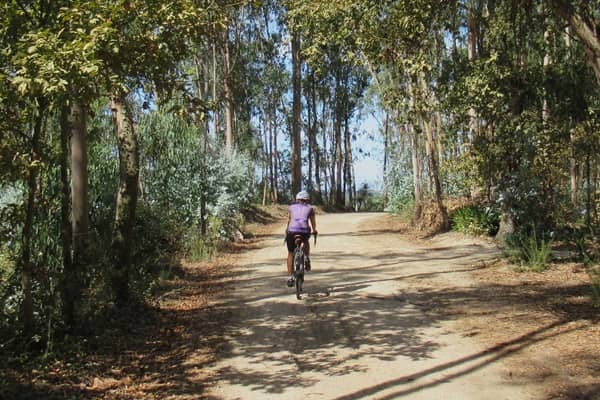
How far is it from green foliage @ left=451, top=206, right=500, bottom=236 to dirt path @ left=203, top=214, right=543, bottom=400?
3589 mm

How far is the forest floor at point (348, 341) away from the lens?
6191 millimetres

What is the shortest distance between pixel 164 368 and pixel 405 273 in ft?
23.4

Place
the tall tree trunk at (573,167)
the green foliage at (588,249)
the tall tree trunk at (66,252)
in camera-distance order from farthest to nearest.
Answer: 1. the tall tree trunk at (573,167)
2. the green foliage at (588,249)
3. the tall tree trunk at (66,252)

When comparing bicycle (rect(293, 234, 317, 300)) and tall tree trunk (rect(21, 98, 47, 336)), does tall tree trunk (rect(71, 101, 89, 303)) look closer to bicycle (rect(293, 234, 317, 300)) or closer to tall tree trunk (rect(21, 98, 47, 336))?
tall tree trunk (rect(21, 98, 47, 336))

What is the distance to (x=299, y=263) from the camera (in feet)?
35.2

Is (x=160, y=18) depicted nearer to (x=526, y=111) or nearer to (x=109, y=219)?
(x=109, y=219)

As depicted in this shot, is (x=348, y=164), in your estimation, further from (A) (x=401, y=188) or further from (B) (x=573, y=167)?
(B) (x=573, y=167)

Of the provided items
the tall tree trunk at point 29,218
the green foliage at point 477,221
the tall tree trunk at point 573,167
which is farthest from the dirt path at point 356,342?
the green foliage at point 477,221

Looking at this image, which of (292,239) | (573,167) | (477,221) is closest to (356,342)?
(292,239)

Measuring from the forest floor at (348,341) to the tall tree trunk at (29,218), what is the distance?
2.13 ft

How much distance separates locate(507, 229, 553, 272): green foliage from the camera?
12.4m

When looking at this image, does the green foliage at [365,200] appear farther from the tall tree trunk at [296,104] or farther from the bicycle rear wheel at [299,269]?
the bicycle rear wheel at [299,269]

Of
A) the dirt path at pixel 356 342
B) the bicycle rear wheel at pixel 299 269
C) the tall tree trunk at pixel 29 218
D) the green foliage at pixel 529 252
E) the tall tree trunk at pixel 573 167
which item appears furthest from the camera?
the tall tree trunk at pixel 573 167

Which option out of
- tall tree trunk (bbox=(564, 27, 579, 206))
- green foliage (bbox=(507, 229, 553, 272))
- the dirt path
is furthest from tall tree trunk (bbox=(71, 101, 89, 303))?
green foliage (bbox=(507, 229, 553, 272))
